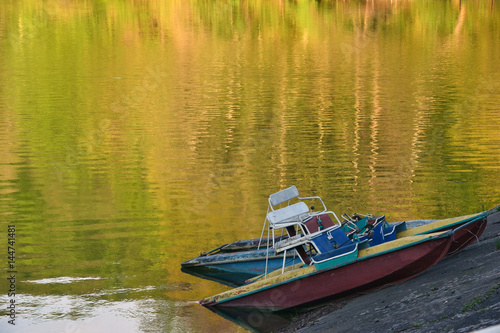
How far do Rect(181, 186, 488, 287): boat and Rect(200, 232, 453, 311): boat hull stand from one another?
1087 millimetres

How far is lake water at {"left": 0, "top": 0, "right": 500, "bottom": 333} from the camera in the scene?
1970cm

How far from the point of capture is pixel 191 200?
90.3 feet

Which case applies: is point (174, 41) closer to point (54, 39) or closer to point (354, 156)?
point (54, 39)

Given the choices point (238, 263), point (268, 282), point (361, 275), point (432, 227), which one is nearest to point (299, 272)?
point (268, 282)

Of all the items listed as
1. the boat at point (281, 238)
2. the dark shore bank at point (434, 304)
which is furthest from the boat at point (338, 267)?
the boat at point (281, 238)

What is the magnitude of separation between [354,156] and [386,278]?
63.8ft

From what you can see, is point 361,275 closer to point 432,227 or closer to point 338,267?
point 338,267

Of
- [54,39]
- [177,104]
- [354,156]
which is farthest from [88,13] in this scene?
[354,156]

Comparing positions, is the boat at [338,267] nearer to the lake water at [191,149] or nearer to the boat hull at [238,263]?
the lake water at [191,149]

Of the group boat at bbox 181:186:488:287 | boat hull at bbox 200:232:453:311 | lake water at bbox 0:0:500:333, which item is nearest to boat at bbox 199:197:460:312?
boat hull at bbox 200:232:453:311

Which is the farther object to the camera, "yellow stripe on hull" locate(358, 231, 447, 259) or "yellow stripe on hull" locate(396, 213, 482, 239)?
"yellow stripe on hull" locate(396, 213, 482, 239)

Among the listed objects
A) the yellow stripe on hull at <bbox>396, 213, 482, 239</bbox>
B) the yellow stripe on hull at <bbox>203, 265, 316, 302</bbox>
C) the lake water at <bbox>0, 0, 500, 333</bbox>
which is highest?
the yellow stripe on hull at <bbox>396, 213, 482, 239</bbox>

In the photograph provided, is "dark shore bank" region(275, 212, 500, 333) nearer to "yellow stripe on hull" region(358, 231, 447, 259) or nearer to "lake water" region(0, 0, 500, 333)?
"yellow stripe on hull" region(358, 231, 447, 259)

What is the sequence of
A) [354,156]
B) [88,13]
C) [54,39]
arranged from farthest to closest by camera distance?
[88,13], [54,39], [354,156]
